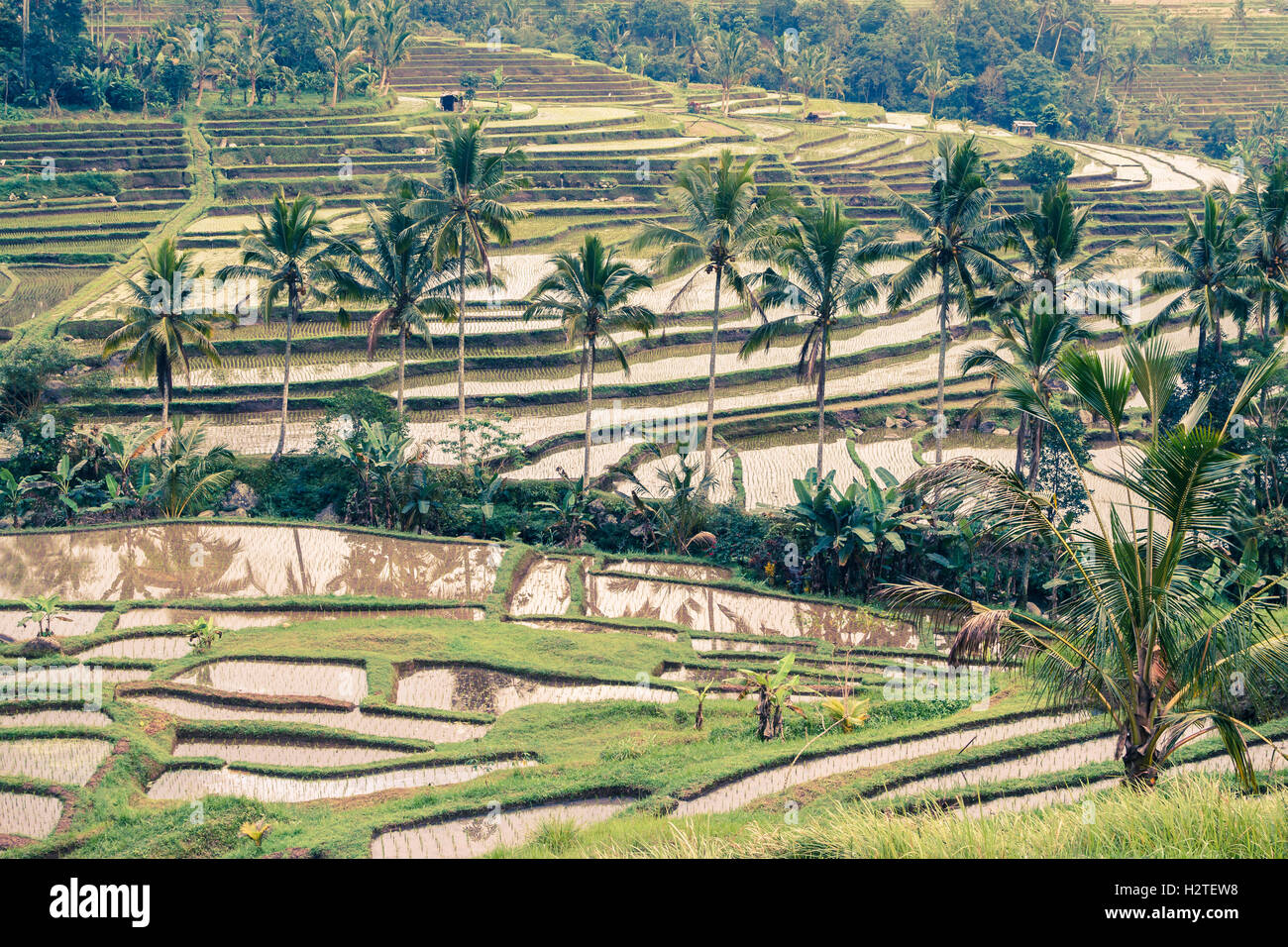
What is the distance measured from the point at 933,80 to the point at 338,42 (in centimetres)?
3413

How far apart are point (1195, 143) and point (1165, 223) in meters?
27.5

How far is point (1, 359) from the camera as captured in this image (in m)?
20.0

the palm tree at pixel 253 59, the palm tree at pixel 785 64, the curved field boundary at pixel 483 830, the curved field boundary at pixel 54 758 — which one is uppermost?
the palm tree at pixel 785 64

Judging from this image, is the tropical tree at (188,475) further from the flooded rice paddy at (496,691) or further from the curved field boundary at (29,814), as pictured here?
the curved field boundary at (29,814)

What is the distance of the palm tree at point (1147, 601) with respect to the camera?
6.96 m

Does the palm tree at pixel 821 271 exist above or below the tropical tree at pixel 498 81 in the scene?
below

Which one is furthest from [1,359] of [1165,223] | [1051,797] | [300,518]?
[1165,223]

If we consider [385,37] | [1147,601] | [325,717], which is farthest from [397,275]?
[385,37]

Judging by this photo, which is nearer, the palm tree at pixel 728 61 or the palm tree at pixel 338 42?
the palm tree at pixel 338 42

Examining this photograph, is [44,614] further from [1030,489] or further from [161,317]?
[1030,489]

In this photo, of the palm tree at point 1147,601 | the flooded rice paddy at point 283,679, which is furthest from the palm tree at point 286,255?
the palm tree at point 1147,601

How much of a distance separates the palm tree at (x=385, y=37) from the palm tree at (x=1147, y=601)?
46.5 metres

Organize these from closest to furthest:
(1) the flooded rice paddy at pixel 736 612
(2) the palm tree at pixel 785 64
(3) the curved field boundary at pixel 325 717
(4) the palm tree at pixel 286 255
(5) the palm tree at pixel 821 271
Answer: (3) the curved field boundary at pixel 325 717
(1) the flooded rice paddy at pixel 736 612
(5) the palm tree at pixel 821 271
(4) the palm tree at pixel 286 255
(2) the palm tree at pixel 785 64

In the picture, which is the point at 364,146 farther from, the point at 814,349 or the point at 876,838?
the point at 876,838
